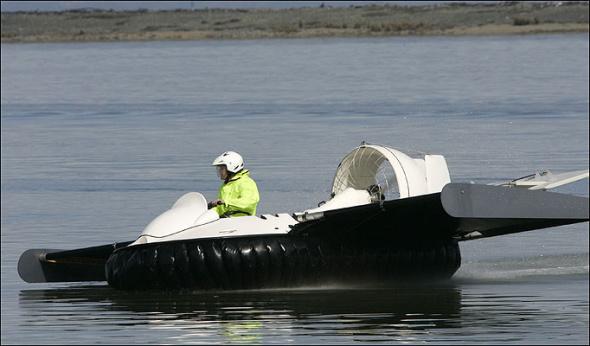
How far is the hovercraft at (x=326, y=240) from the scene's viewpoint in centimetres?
2022

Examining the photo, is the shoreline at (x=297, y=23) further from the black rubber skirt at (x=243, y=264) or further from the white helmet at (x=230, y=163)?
the black rubber skirt at (x=243, y=264)

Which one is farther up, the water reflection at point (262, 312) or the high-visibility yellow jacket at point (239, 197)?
the high-visibility yellow jacket at point (239, 197)

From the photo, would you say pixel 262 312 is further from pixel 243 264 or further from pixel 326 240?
pixel 326 240

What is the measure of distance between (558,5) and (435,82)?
62745mm

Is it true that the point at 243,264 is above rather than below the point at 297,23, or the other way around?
below

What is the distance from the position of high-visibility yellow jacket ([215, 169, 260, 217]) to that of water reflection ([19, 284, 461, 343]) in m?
1.05

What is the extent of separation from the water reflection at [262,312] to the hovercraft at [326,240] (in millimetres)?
235

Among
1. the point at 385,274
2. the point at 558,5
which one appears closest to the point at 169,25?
the point at 558,5

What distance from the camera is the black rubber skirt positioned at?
Answer: 66.3 ft

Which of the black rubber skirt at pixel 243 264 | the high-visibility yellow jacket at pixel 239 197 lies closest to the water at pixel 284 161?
the black rubber skirt at pixel 243 264

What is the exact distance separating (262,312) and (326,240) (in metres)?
1.84

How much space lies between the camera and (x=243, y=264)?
20.2 m

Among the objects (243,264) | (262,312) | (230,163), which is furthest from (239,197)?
(262,312)

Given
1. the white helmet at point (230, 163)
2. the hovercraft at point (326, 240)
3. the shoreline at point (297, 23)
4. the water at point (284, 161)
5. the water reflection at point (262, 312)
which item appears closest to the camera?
the water reflection at point (262, 312)
